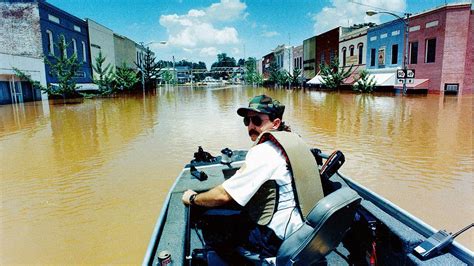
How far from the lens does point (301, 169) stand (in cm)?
203

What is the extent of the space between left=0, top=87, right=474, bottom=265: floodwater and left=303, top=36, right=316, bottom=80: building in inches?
1343

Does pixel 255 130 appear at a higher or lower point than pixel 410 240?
higher

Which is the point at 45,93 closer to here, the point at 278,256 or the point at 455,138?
the point at 455,138

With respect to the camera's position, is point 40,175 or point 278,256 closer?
point 278,256

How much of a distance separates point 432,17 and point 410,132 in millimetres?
19087

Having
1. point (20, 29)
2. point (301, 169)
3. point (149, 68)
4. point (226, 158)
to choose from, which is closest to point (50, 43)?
point (20, 29)

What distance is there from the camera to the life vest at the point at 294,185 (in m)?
2.01

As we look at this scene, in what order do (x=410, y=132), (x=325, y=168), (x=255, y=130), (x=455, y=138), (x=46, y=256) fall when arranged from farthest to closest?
(x=410, y=132) < (x=455, y=138) < (x=46, y=256) < (x=325, y=168) < (x=255, y=130)

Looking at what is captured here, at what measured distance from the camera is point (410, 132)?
1059 centimetres

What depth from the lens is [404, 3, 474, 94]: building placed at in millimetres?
23672

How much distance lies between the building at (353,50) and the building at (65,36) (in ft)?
85.4

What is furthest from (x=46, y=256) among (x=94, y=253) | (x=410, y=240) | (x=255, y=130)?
(x=410, y=240)

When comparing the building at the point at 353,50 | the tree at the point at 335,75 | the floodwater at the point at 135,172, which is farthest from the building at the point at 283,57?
the floodwater at the point at 135,172

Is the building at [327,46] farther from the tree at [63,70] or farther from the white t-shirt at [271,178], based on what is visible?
the white t-shirt at [271,178]
